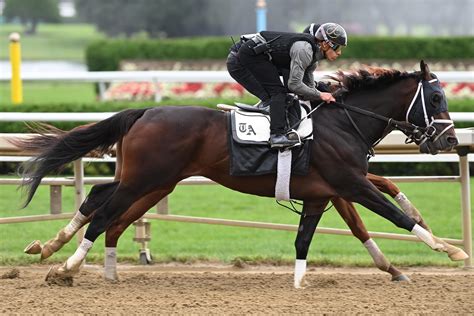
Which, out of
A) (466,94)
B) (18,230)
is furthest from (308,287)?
(466,94)

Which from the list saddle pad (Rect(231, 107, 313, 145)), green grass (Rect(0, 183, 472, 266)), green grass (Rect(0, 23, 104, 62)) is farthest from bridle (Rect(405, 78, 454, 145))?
green grass (Rect(0, 23, 104, 62))

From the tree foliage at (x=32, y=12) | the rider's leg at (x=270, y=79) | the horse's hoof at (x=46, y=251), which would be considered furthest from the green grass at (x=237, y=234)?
the tree foliage at (x=32, y=12)

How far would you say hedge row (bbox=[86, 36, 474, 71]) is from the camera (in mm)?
19766

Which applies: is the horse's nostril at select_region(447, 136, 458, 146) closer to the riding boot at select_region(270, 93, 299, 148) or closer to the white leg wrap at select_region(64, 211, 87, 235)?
the riding boot at select_region(270, 93, 299, 148)

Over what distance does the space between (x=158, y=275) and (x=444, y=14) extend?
61.9 ft

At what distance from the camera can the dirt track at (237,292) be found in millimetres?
5703

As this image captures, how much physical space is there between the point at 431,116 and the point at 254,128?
115 cm

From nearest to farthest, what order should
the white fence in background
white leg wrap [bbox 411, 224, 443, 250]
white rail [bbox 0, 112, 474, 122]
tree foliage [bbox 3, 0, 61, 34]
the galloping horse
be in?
1. white leg wrap [bbox 411, 224, 443, 250]
2. the galloping horse
3. white rail [bbox 0, 112, 474, 122]
4. the white fence in background
5. tree foliage [bbox 3, 0, 61, 34]

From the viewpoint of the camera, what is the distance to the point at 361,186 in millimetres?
6449

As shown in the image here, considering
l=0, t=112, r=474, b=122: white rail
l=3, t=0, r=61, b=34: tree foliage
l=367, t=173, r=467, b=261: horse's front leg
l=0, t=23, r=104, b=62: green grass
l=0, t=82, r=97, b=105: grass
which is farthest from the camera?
l=3, t=0, r=61, b=34: tree foliage

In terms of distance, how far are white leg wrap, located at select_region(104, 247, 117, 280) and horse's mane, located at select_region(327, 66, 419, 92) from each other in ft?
6.17

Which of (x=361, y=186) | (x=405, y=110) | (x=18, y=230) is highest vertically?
(x=405, y=110)

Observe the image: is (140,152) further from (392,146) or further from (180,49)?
(180,49)

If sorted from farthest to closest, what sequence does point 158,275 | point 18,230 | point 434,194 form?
1. point 434,194
2. point 18,230
3. point 158,275
